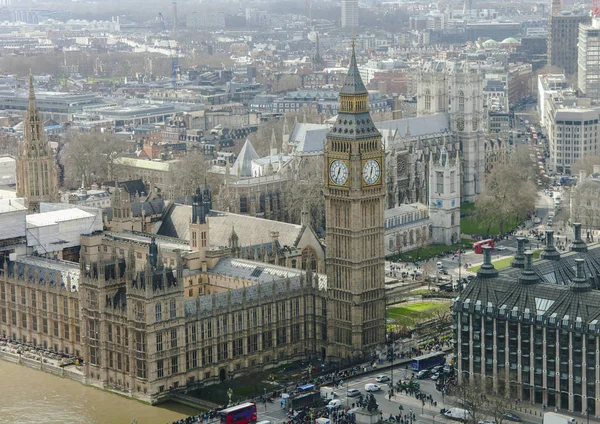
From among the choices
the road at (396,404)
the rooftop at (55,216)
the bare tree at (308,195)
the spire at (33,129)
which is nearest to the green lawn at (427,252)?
the bare tree at (308,195)

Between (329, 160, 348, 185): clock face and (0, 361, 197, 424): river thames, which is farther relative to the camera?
(329, 160, 348, 185): clock face

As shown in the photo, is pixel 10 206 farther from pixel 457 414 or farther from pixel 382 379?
pixel 457 414

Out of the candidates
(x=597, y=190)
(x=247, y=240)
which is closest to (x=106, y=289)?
(x=247, y=240)

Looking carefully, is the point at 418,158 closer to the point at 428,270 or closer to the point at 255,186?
the point at 255,186

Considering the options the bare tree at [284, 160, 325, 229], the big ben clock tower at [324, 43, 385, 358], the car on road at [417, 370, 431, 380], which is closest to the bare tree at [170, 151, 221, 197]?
the bare tree at [284, 160, 325, 229]

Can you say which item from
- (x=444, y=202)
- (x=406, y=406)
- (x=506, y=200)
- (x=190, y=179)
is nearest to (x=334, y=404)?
(x=406, y=406)

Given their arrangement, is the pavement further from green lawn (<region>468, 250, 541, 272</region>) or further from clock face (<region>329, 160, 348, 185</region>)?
green lawn (<region>468, 250, 541, 272</region>)
